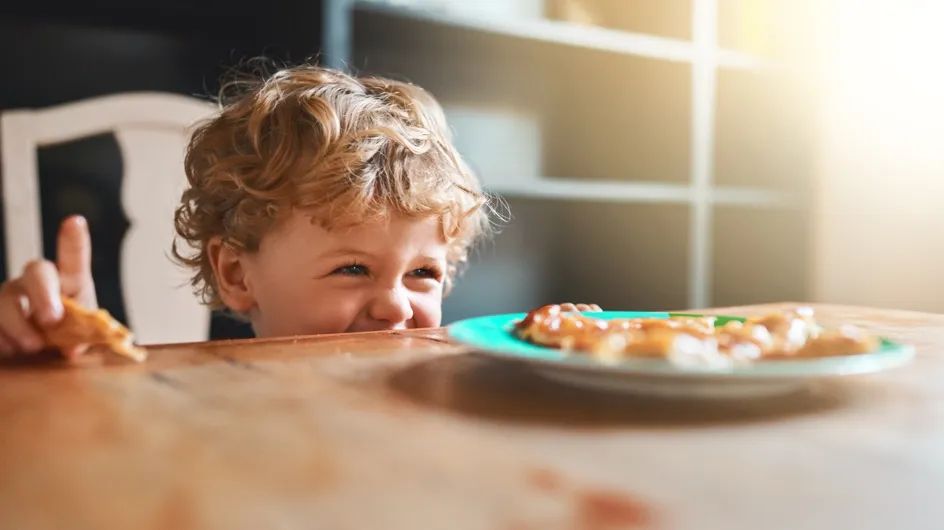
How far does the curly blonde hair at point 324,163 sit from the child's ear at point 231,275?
0.02 meters

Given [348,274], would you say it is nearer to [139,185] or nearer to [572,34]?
[139,185]

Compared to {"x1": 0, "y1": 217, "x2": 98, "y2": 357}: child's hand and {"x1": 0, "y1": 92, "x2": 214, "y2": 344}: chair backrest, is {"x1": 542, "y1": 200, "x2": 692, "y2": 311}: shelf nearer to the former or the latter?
{"x1": 0, "y1": 92, "x2": 214, "y2": 344}: chair backrest

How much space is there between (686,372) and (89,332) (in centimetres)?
41

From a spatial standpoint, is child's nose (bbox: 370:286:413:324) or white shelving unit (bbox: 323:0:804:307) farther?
white shelving unit (bbox: 323:0:804:307)

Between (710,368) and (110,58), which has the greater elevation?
(110,58)

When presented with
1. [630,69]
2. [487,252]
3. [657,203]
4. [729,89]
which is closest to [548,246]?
[487,252]

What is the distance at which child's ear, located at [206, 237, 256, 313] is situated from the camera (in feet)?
3.75

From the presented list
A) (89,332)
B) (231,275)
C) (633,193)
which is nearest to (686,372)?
(89,332)

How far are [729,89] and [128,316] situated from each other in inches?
77.5

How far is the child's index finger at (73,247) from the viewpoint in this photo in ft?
2.29

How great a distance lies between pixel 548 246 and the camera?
2512 millimetres

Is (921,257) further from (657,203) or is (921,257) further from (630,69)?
(630,69)

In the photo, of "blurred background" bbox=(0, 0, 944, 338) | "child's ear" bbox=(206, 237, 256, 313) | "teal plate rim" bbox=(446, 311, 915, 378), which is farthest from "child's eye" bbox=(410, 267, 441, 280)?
"blurred background" bbox=(0, 0, 944, 338)

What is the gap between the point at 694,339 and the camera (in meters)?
0.49
